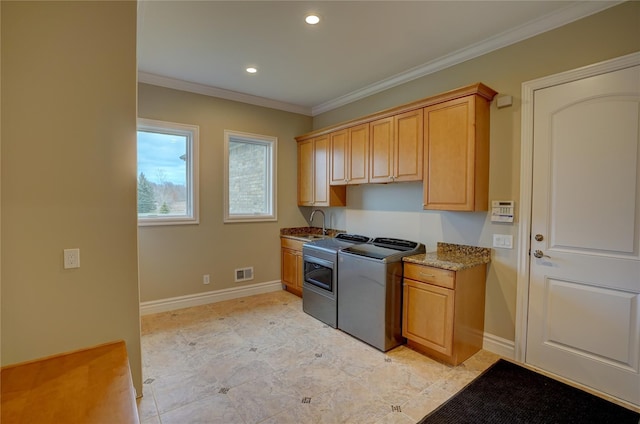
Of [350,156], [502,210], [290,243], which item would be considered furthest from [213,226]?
[502,210]

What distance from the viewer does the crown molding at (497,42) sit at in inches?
88.0

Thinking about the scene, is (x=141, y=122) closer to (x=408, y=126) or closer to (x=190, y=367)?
(x=190, y=367)

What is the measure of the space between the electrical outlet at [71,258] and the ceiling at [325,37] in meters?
1.85

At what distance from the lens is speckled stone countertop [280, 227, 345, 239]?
4.56m

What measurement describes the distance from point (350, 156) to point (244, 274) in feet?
7.38

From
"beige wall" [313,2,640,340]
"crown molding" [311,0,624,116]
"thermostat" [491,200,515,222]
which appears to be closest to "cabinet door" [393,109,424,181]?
"beige wall" [313,2,640,340]

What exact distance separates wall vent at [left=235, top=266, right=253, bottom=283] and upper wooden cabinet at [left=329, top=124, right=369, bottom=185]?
5.73 feet

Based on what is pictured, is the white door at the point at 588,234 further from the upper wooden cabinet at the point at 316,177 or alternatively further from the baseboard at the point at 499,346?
the upper wooden cabinet at the point at 316,177

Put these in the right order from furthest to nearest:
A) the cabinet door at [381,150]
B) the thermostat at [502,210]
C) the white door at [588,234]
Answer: the cabinet door at [381,150] < the thermostat at [502,210] < the white door at [588,234]

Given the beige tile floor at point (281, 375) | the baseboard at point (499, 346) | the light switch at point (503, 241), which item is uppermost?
the light switch at point (503, 241)

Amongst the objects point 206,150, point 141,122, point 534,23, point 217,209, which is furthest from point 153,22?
point 534,23

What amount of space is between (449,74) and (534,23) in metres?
0.79

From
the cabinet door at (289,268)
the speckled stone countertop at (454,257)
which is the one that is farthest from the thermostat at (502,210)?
the cabinet door at (289,268)

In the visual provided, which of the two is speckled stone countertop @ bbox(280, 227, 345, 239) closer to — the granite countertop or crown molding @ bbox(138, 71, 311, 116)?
the granite countertop
